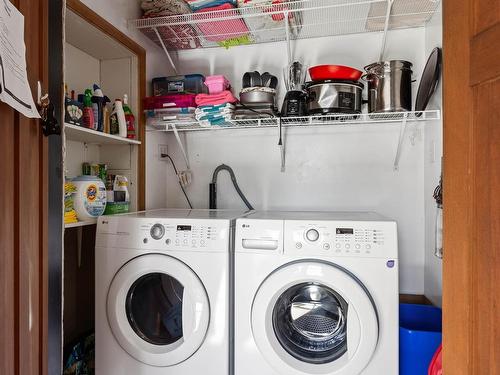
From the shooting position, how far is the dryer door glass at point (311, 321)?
1.39 m

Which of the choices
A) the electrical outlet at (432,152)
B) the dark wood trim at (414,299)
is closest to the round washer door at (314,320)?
the dark wood trim at (414,299)

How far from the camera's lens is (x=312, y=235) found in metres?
1.38

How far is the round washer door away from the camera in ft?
4.21

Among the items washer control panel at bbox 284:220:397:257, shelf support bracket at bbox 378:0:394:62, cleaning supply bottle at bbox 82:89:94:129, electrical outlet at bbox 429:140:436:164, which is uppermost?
shelf support bracket at bbox 378:0:394:62

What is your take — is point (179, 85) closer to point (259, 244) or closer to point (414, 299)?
point (259, 244)

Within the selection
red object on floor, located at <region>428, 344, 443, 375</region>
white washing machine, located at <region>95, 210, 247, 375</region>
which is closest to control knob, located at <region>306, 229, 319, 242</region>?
white washing machine, located at <region>95, 210, 247, 375</region>

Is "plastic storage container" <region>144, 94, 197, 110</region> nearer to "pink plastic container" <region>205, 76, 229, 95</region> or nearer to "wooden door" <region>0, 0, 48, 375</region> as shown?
"pink plastic container" <region>205, 76, 229, 95</region>

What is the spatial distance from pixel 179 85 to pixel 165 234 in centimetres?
101

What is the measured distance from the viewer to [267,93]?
6.14 ft

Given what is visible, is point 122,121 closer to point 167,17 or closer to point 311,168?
point 167,17

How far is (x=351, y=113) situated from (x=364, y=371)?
1.23 m

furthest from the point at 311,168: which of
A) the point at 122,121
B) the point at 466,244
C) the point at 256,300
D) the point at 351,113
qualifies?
the point at 466,244

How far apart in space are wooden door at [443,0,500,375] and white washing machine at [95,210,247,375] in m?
0.90

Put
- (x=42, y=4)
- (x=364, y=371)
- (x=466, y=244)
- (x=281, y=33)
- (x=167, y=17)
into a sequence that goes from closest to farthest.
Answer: (x=466, y=244)
(x=42, y=4)
(x=364, y=371)
(x=167, y=17)
(x=281, y=33)
